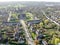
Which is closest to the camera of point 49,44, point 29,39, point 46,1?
point 49,44

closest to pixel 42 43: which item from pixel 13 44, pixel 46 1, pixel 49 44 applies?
pixel 49 44

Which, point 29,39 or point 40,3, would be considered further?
point 40,3

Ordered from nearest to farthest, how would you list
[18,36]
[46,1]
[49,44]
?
[49,44] < [18,36] < [46,1]

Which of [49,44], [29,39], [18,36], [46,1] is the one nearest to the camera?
[49,44]

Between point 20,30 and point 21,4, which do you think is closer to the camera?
point 20,30

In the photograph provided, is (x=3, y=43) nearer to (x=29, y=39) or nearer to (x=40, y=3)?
(x=29, y=39)

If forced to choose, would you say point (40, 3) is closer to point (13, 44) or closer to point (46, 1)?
point (46, 1)

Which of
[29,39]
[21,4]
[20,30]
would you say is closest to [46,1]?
[21,4]

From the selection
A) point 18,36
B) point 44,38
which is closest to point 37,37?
point 44,38

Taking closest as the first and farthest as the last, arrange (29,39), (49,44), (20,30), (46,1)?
(49,44) → (29,39) → (20,30) → (46,1)
